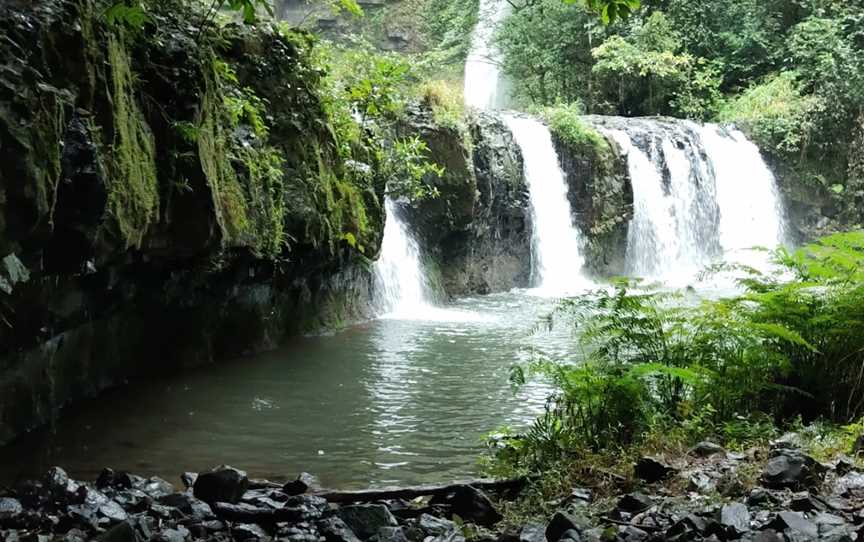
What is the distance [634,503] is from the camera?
14.0 ft

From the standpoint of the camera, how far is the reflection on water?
20.2ft

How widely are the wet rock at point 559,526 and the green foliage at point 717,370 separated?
1188 mm

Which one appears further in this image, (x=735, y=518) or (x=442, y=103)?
(x=442, y=103)

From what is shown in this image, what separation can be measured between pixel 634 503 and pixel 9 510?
3.34 meters

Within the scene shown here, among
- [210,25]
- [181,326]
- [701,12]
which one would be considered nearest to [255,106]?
[210,25]

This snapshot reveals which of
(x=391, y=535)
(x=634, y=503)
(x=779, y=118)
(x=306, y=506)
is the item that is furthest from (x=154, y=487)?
(x=779, y=118)

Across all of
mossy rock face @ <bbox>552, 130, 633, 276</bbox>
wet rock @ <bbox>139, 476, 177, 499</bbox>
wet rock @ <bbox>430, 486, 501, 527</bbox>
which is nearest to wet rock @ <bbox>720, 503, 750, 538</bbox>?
wet rock @ <bbox>430, 486, 501, 527</bbox>

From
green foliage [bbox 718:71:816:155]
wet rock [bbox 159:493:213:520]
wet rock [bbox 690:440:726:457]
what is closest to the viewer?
wet rock [bbox 159:493:213:520]

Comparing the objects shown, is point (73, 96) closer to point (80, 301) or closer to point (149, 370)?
point (80, 301)

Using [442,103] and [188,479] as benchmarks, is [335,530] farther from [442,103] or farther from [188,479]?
[442,103]

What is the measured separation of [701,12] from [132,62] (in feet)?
80.6

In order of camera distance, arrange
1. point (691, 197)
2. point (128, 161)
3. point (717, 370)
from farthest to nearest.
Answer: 1. point (691, 197)
2. point (128, 161)
3. point (717, 370)

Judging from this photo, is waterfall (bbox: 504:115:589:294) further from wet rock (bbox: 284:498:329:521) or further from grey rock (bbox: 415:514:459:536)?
grey rock (bbox: 415:514:459:536)

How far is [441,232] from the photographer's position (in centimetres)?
1560
